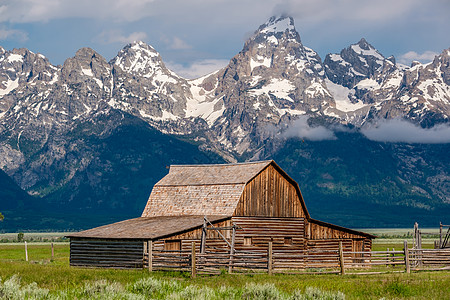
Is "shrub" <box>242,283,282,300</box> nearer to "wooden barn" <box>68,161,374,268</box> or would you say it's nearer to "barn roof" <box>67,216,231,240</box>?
"wooden barn" <box>68,161,374,268</box>

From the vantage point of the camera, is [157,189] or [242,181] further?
[157,189]

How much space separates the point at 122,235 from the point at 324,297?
27490 mm

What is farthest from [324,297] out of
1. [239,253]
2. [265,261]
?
[239,253]

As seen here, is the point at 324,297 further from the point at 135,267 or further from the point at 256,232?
the point at 256,232

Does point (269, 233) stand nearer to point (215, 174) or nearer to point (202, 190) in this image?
point (202, 190)

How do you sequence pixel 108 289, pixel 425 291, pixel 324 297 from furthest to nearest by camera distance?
1. pixel 425 291
2. pixel 108 289
3. pixel 324 297

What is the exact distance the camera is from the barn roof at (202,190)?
55094mm

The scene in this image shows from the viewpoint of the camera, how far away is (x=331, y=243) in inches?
2404

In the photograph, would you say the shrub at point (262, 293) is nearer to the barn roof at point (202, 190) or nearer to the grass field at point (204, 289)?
the grass field at point (204, 289)

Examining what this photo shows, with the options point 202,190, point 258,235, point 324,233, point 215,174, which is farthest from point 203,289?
point 324,233

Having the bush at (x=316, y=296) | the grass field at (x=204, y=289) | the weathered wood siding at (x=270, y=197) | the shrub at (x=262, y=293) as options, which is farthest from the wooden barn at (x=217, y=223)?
the bush at (x=316, y=296)

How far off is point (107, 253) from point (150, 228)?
368 centimetres

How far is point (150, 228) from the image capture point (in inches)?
1989

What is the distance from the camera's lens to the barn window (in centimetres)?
4874
